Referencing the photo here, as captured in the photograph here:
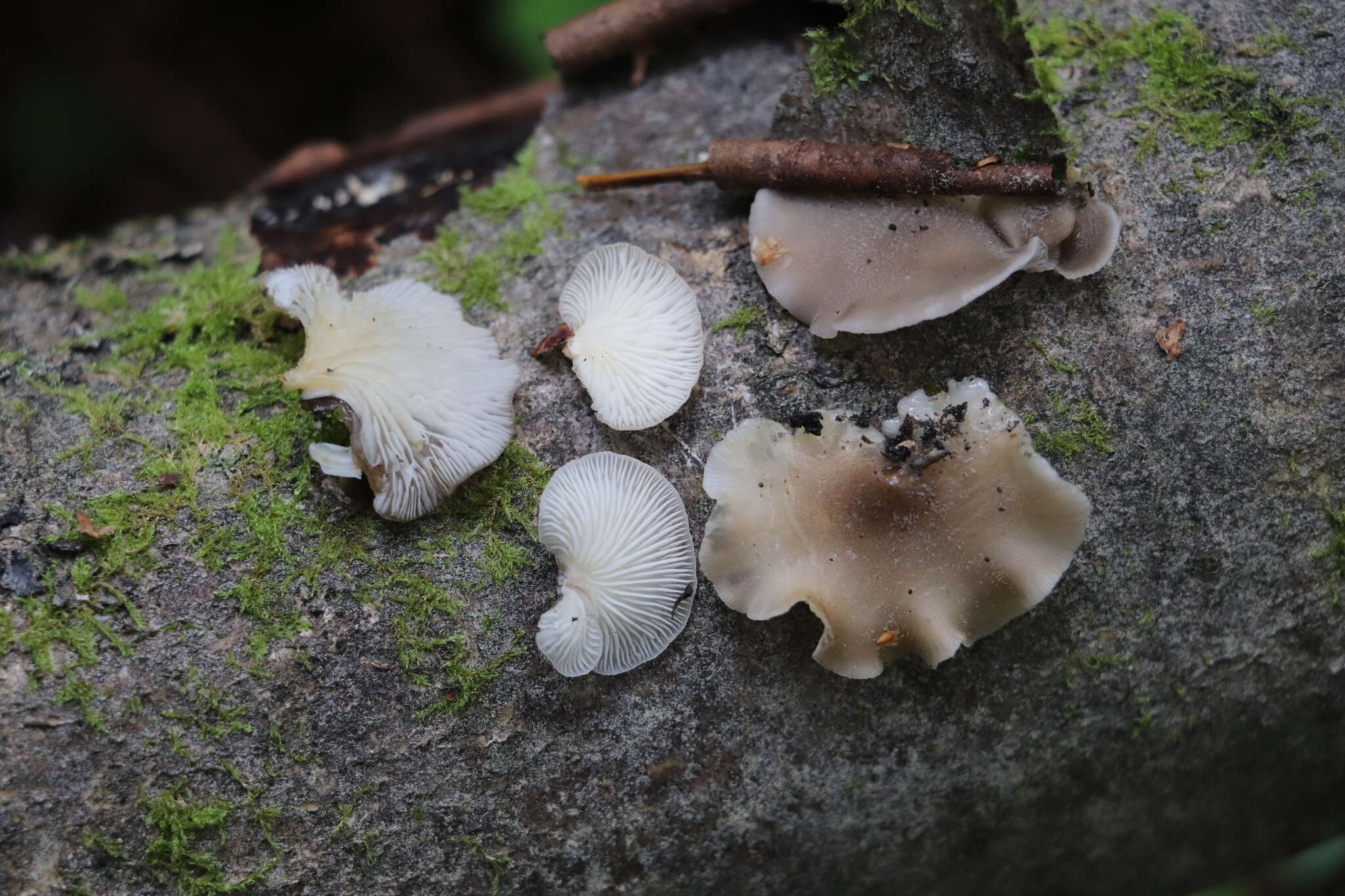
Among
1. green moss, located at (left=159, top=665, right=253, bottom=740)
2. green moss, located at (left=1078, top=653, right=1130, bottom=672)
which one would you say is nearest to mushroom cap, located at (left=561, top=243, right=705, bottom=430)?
green moss, located at (left=159, top=665, right=253, bottom=740)

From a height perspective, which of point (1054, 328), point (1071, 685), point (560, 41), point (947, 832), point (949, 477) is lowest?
point (947, 832)

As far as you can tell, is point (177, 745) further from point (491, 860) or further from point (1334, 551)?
point (1334, 551)

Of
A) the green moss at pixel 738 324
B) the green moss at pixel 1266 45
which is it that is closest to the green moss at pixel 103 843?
the green moss at pixel 738 324

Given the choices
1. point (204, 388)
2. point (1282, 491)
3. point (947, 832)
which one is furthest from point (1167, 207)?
point (204, 388)

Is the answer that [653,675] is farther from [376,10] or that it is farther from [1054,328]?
[376,10]

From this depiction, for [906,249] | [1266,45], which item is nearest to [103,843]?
[906,249]


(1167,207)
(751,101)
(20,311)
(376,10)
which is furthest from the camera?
(376,10)
